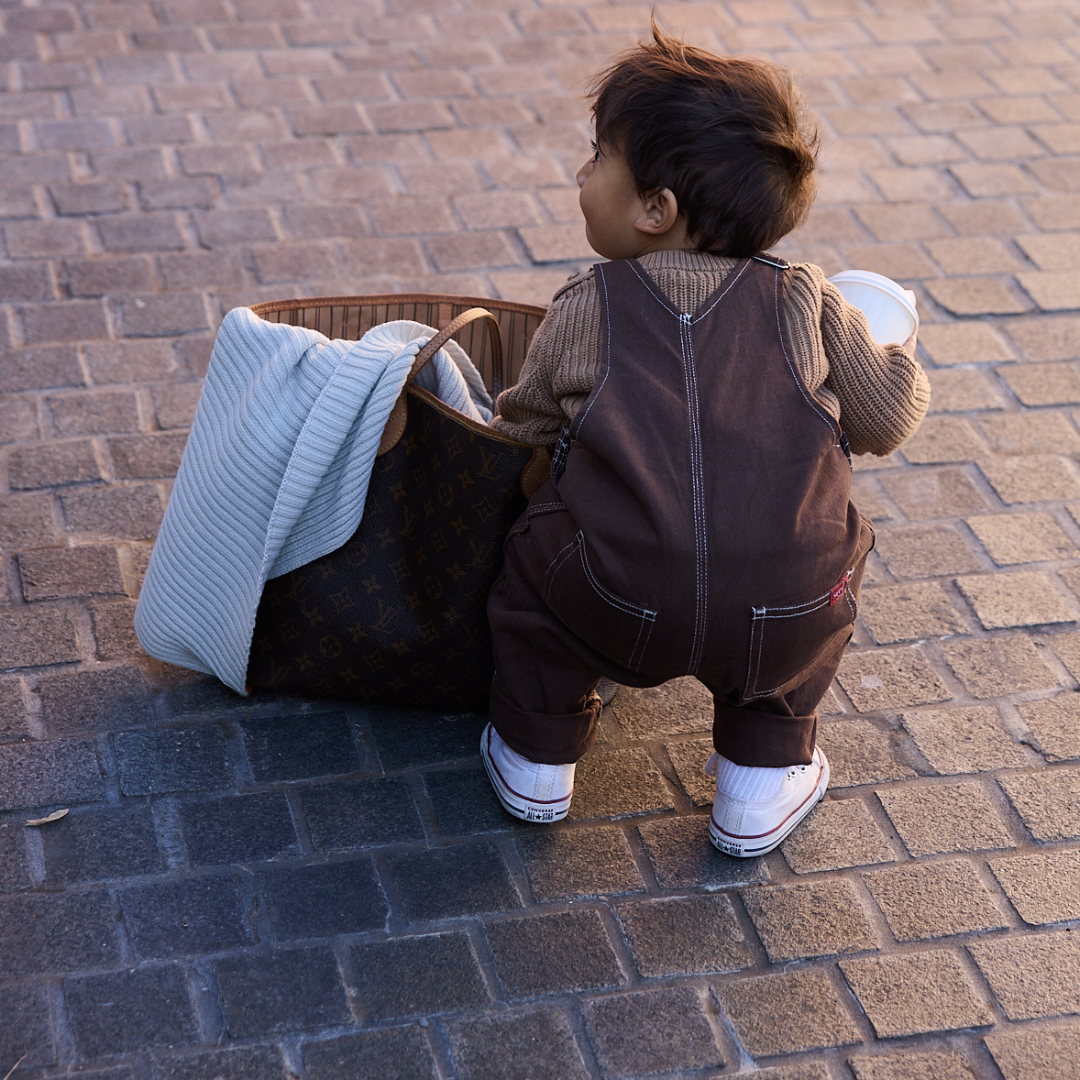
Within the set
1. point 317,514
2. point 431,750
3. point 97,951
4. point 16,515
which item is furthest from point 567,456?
point 16,515

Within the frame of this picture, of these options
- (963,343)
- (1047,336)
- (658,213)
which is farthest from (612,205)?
(1047,336)

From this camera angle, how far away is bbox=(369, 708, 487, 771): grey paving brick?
7.41 feet

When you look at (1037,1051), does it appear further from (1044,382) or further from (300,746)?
(1044,382)

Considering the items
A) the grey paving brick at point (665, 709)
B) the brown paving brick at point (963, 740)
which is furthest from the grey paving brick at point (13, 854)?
the brown paving brick at point (963, 740)

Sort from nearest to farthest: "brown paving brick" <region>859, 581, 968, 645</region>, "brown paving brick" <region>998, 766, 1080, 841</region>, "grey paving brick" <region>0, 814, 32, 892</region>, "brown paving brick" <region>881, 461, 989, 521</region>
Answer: "grey paving brick" <region>0, 814, 32, 892</region> → "brown paving brick" <region>998, 766, 1080, 841</region> → "brown paving brick" <region>859, 581, 968, 645</region> → "brown paving brick" <region>881, 461, 989, 521</region>

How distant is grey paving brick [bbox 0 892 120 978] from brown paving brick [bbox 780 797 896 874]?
44.6 inches

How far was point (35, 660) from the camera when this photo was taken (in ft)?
7.75

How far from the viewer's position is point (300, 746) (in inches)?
88.7

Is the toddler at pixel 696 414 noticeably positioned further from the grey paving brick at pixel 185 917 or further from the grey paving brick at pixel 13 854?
the grey paving brick at pixel 13 854

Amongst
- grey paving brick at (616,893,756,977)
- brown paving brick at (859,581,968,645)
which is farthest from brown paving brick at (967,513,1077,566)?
grey paving brick at (616,893,756,977)

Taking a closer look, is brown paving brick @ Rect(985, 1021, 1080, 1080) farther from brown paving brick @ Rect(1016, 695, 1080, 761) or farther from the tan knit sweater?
the tan knit sweater

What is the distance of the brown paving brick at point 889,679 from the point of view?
8.04ft

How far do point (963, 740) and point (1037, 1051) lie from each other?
2.10 feet

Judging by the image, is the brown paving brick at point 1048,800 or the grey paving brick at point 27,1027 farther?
the brown paving brick at point 1048,800
